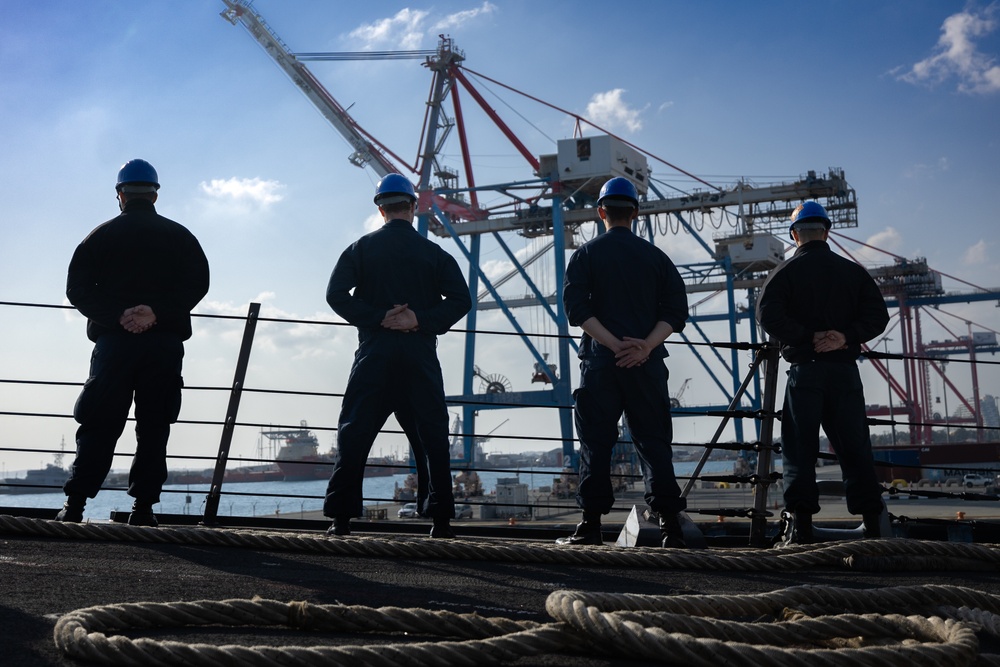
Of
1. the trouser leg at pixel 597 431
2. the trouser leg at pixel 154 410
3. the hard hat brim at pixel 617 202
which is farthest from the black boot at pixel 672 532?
the trouser leg at pixel 154 410

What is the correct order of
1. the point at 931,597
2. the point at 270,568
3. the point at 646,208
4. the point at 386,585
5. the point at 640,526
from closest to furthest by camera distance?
the point at 931,597 → the point at 386,585 → the point at 270,568 → the point at 640,526 → the point at 646,208

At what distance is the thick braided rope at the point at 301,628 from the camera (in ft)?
5.07

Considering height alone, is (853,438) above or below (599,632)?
above

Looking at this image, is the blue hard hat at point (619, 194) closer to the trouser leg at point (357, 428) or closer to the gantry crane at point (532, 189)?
the trouser leg at point (357, 428)

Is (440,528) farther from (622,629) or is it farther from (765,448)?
(622,629)

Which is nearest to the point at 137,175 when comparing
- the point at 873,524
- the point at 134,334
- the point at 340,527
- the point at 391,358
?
the point at 134,334

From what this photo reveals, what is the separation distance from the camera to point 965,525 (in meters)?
4.13

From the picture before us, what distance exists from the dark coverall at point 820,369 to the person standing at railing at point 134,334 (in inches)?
94.5

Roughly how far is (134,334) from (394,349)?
1.00 m

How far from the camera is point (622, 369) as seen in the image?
362 cm

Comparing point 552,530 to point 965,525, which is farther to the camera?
point 552,530

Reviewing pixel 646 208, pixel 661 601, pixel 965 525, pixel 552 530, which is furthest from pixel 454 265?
pixel 646 208

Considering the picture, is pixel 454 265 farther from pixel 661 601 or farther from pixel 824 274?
pixel 661 601

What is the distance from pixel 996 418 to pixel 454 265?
151 metres
